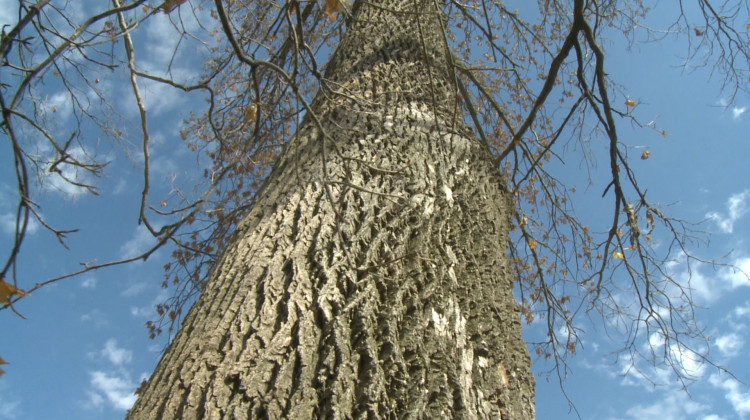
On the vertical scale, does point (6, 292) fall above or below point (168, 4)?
below

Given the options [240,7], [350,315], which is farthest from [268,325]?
[240,7]

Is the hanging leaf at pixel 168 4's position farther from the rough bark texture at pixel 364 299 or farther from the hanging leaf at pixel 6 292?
the hanging leaf at pixel 6 292

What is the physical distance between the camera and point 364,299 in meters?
1.48

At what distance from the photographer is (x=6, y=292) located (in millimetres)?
1881

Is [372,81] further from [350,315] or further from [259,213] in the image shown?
[350,315]

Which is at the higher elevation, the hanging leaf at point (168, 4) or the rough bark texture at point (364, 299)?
the hanging leaf at point (168, 4)

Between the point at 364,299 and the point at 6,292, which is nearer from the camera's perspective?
the point at 364,299

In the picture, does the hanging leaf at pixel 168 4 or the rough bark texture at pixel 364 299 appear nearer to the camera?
the rough bark texture at pixel 364 299

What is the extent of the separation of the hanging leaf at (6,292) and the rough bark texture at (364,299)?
2.56ft

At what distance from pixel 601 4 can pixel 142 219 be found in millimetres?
3817

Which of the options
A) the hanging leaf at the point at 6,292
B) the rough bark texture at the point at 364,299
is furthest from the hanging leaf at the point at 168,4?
the hanging leaf at the point at 6,292

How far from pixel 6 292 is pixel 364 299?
1.43m

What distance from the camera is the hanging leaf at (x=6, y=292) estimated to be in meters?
1.86

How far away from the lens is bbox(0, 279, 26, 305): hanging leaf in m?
1.86
